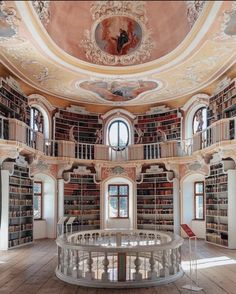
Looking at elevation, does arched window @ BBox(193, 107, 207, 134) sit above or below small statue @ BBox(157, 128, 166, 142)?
above

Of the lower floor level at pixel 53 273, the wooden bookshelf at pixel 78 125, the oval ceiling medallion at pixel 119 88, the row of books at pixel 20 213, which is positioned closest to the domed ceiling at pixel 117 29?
→ the oval ceiling medallion at pixel 119 88

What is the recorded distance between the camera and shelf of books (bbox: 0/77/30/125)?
42.3 ft

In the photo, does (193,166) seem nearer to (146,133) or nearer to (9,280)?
(146,133)

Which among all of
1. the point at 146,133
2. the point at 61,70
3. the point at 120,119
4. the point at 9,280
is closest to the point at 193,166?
the point at 146,133

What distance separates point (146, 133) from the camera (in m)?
18.0

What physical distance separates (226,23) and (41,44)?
5.36 m

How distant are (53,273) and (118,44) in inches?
292

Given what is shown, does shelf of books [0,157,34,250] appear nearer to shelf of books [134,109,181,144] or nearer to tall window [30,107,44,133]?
tall window [30,107,44,133]

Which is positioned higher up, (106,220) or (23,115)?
(23,115)

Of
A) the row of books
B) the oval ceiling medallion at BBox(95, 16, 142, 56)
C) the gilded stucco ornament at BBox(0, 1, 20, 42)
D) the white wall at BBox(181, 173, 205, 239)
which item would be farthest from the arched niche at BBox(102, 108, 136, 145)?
the gilded stucco ornament at BBox(0, 1, 20, 42)

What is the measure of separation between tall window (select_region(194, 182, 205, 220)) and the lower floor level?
3320 millimetres

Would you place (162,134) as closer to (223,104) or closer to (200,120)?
(200,120)

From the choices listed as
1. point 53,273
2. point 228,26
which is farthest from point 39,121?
point 228,26

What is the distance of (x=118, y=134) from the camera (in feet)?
60.0
